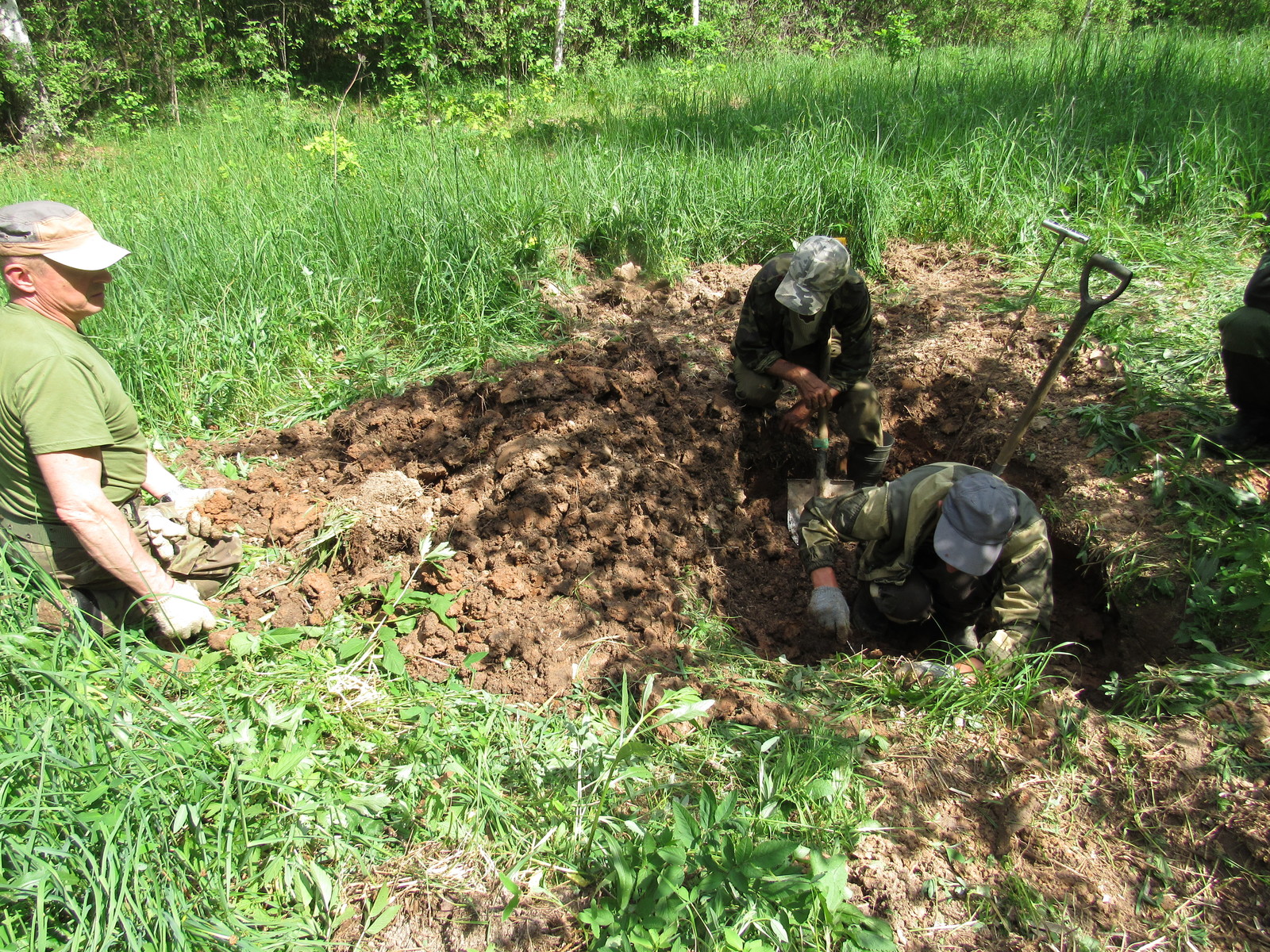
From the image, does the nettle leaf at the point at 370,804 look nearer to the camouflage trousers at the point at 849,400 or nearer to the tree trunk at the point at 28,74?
the camouflage trousers at the point at 849,400

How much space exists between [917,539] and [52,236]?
10.3ft

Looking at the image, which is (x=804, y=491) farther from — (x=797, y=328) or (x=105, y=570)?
(x=105, y=570)

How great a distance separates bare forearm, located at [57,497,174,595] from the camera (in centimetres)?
207

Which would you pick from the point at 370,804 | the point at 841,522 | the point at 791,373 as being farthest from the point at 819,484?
the point at 370,804

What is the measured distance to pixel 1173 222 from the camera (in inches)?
169

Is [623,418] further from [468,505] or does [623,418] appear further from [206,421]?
[206,421]

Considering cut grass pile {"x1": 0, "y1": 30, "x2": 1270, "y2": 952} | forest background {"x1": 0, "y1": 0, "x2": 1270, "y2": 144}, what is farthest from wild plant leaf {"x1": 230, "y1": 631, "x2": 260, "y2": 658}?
forest background {"x1": 0, "y1": 0, "x2": 1270, "y2": 144}

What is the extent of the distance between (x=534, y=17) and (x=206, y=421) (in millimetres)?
10583

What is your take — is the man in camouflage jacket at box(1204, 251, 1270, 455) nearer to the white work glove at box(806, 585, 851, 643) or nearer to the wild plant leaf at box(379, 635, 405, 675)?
the white work glove at box(806, 585, 851, 643)

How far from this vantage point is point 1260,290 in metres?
2.94

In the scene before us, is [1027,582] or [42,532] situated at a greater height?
[42,532]

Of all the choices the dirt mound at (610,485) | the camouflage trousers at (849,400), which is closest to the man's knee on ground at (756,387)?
the camouflage trousers at (849,400)

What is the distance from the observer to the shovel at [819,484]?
11.9 feet

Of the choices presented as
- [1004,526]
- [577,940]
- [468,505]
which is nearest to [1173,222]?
[1004,526]
